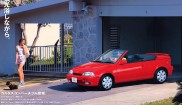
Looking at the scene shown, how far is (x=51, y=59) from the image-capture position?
19.2 metres

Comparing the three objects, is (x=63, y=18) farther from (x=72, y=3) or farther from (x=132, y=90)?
(x=132, y=90)

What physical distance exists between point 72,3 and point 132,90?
514 centimetres

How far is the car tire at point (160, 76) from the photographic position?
46.2 ft

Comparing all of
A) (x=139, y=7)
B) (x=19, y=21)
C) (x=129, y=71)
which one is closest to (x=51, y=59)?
(x=19, y=21)

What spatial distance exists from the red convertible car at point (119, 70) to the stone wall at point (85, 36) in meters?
2.69

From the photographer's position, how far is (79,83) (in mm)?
13133

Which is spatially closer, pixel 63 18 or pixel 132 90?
pixel 132 90

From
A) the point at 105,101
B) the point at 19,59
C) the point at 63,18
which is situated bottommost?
the point at 105,101

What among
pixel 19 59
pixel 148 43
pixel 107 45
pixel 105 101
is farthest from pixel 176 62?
pixel 105 101

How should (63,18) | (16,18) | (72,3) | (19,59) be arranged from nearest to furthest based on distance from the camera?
(19,59)
(72,3)
(63,18)
(16,18)

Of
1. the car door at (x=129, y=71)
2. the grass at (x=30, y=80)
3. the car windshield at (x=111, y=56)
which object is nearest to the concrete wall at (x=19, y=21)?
the grass at (x=30, y=80)

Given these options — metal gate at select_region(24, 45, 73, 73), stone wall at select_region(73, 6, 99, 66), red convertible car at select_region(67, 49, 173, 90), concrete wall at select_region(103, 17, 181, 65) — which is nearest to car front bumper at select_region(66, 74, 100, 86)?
red convertible car at select_region(67, 49, 173, 90)

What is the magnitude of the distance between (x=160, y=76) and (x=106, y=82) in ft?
6.80

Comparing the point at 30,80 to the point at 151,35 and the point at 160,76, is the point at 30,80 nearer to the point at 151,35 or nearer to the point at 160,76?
the point at 160,76
